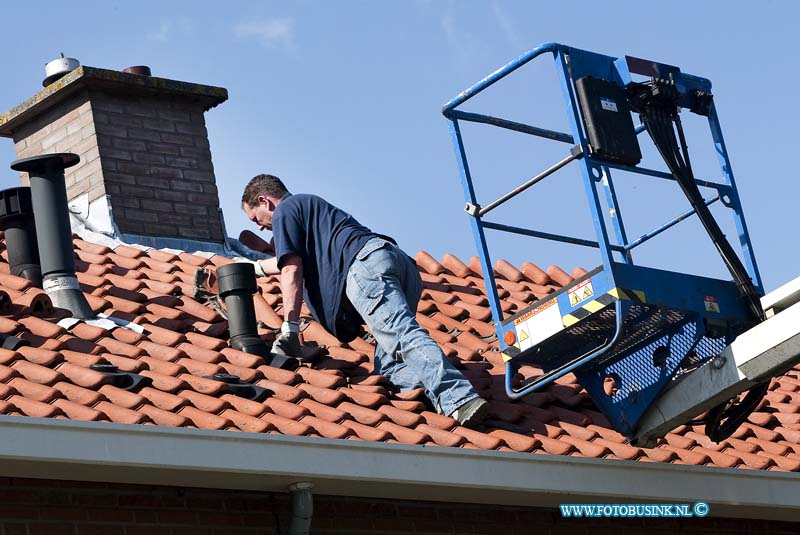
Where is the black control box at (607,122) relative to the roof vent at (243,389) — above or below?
above

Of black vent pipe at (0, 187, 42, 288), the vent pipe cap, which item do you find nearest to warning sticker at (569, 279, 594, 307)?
the vent pipe cap

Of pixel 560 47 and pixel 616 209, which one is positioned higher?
pixel 560 47

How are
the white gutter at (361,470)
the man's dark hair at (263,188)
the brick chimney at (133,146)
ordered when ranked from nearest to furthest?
the white gutter at (361,470)
the man's dark hair at (263,188)
the brick chimney at (133,146)

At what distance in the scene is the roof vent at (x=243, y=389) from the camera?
722 centimetres

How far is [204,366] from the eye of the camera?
298 inches

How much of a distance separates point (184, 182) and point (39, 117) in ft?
5.15

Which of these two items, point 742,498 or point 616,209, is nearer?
point 742,498

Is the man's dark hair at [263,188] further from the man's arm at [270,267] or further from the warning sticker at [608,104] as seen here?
the warning sticker at [608,104]

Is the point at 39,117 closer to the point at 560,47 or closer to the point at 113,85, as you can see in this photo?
the point at 113,85

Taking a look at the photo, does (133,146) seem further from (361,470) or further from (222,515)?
(361,470)

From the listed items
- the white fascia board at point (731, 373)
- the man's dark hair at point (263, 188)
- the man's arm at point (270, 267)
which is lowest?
the white fascia board at point (731, 373)

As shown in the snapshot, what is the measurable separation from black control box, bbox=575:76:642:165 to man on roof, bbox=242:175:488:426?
4.47 feet

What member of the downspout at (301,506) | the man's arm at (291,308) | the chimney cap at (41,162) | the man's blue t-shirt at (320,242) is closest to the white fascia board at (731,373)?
the man's blue t-shirt at (320,242)

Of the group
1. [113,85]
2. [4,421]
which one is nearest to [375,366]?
[4,421]
